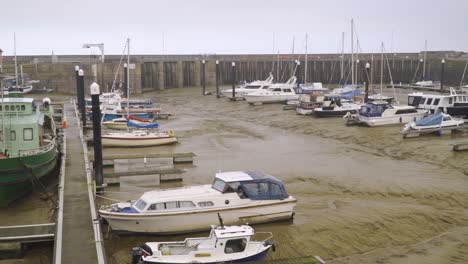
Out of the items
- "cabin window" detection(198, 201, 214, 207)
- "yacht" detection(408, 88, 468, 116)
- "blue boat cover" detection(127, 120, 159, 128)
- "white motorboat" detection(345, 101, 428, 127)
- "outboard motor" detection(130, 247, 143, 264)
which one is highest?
"yacht" detection(408, 88, 468, 116)

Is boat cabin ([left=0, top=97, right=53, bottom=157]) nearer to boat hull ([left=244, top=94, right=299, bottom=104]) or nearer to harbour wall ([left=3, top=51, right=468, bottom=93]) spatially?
boat hull ([left=244, top=94, right=299, bottom=104])

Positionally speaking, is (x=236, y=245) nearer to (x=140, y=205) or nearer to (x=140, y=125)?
(x=140, y=205)

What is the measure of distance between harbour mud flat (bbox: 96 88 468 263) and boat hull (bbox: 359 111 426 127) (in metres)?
1.06

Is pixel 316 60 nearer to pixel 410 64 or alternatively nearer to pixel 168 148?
pixel 410 64

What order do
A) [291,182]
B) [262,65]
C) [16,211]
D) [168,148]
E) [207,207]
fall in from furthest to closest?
1. [262,65]
2. [168,148]
3. [291,182]
4. [16,211]
5. [207,207]

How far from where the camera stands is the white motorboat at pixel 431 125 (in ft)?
114

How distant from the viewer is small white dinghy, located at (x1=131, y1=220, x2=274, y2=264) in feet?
45.4

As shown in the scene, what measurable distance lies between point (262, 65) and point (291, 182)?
57.2m

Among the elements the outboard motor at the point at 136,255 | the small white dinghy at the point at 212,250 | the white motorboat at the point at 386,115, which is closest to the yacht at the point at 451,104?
the white motorboat at the point at 386,115

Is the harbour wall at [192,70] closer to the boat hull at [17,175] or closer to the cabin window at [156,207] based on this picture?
the boat hull at [17,175]

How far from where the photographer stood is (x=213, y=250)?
1424 cm

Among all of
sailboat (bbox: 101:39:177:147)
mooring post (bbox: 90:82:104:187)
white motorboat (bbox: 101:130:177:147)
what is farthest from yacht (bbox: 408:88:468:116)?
mooring post (bbox: 90:82:104:187)

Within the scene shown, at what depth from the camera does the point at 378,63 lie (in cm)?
8356

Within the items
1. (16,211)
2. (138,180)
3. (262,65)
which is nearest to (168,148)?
(138,180)
